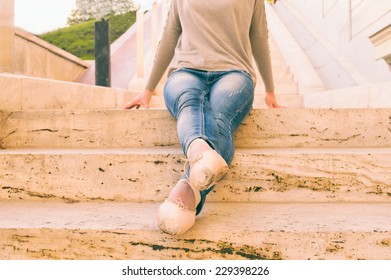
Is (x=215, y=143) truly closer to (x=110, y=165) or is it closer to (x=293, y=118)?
(x=110, y=165)

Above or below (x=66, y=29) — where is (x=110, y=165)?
below

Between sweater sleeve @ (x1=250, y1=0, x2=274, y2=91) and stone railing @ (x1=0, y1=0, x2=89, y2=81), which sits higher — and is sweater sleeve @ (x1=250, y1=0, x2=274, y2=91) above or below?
below

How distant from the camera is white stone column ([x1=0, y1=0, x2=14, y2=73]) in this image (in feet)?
7.21

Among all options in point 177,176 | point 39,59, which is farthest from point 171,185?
point 39,59

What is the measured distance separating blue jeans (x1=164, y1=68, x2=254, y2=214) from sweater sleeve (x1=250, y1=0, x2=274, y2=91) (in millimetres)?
206

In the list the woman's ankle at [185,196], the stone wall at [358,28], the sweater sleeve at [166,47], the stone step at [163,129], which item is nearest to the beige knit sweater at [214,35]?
the sweater sleeve at [166,47]

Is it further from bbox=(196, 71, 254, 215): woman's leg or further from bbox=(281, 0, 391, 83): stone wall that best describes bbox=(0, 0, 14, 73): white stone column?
bbox=(281, 0, 391, 83): stone wall

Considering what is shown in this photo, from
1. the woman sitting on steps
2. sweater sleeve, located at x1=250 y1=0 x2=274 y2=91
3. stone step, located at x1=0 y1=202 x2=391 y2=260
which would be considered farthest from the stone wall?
stone step, located at x1=0 y1=202 x2=391 y2=260

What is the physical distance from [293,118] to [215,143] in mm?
624

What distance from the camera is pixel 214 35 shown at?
1687mm

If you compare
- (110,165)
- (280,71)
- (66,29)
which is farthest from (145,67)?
(66,29)

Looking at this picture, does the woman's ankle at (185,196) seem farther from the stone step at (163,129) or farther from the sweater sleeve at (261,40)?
the sweater sleeve at (261,40)

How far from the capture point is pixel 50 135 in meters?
1.68
